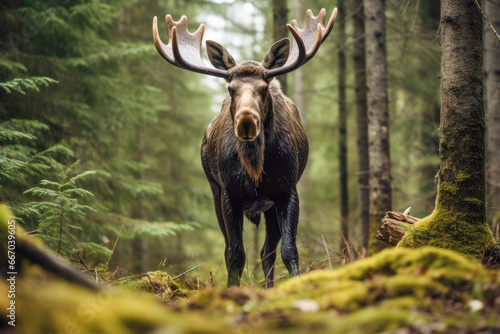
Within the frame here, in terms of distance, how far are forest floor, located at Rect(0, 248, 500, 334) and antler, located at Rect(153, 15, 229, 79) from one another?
319cm

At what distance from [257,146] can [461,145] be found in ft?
7.10

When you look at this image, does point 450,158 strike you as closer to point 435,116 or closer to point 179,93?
point 435,116

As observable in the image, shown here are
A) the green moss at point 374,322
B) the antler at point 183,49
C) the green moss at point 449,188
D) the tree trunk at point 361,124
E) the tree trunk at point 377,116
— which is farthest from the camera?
the tree trunk at point 361,124

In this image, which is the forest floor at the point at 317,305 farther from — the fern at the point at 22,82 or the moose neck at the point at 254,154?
the fern at the point at 22,82

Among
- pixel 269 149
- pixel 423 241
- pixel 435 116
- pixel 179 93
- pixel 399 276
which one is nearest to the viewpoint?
pixel 399 276

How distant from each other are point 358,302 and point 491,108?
968cm

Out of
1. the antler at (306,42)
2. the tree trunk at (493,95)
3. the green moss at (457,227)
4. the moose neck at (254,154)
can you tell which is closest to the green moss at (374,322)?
the green moss at (457,227)

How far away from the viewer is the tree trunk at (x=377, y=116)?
26.2 ft

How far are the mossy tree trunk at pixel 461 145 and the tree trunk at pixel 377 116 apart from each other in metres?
3.60

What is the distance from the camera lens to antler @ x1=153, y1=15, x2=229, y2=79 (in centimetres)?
512

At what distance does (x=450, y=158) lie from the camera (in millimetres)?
4344

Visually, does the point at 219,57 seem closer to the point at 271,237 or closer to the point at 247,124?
the point at 247,124

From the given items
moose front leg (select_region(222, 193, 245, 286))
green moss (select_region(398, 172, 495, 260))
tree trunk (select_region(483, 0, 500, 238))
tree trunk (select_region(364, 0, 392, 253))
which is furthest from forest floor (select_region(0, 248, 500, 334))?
tree trunk (select_region(483, 0, 500, 238))

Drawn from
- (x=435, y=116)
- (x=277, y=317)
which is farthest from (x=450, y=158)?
(x=435, y=116)
